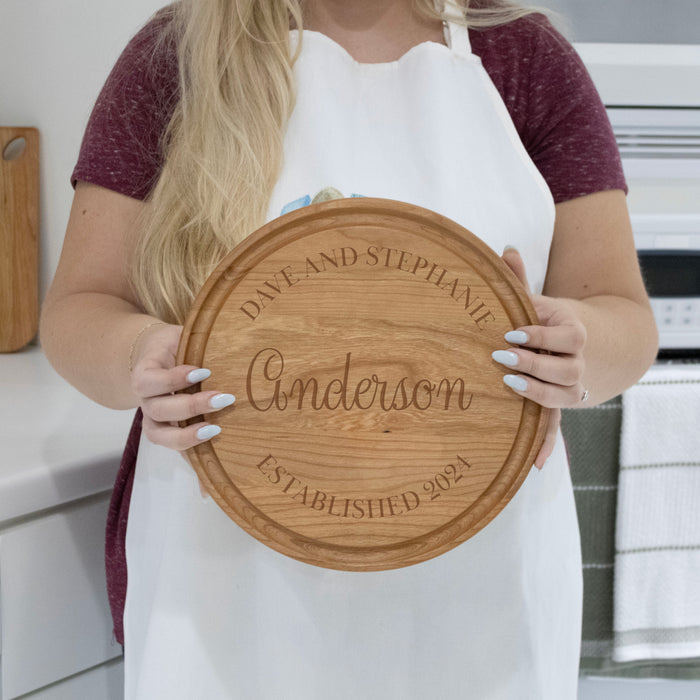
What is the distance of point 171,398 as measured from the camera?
521mm

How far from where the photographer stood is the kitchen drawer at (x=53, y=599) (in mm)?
793

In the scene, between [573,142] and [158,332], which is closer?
[158,332]

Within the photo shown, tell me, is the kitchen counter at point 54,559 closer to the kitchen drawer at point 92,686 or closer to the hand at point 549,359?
the kitchen drawer at point 92,686

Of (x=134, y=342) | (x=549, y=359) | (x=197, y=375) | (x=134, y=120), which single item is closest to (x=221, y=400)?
(x=197, y=375)

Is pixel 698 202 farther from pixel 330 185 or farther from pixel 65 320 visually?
pixel 65 320

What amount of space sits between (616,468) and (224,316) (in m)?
0.75

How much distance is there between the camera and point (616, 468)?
1.07 metres

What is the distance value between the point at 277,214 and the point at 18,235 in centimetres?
84

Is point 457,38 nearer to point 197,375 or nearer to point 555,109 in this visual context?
point 555,109

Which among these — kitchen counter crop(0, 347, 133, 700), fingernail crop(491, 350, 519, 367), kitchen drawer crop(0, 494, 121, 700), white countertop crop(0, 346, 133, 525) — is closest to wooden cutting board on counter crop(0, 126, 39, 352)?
white countertop crop(0, 346, 133, 525)

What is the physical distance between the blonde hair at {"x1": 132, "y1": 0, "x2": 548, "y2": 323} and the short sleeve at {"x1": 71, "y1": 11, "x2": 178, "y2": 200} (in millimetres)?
18

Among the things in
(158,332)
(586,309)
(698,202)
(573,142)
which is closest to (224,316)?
(158,332)

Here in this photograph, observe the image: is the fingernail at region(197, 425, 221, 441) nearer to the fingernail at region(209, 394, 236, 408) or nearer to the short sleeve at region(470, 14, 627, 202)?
the fingernail at region(209, 394, 236, 408)

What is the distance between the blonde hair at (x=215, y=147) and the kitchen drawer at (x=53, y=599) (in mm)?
315
